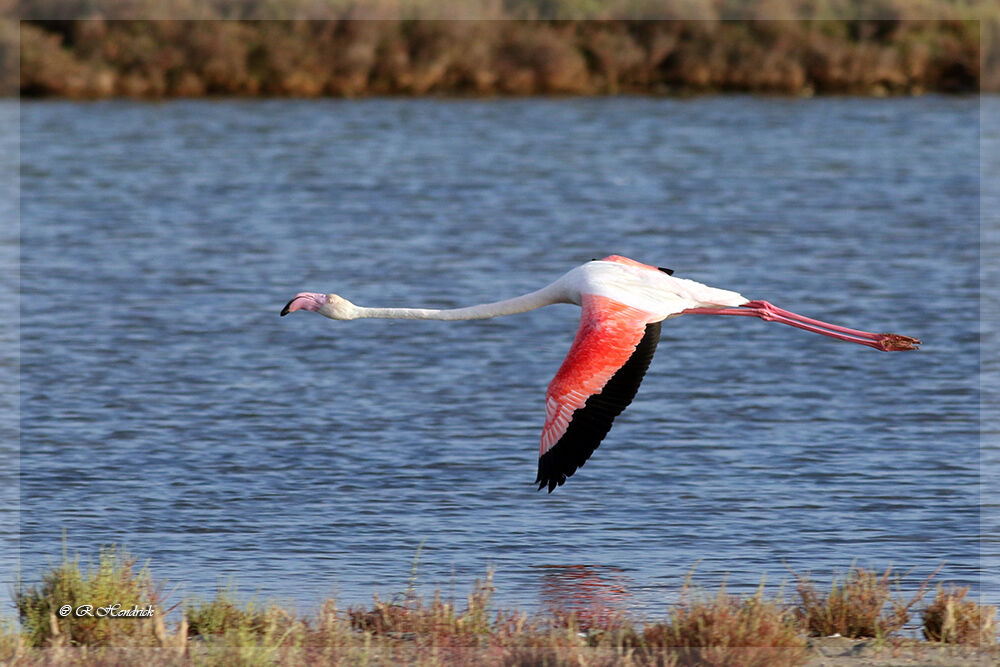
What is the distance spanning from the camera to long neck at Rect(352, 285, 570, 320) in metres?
9.81

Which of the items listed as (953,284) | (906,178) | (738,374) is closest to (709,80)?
(906,178)

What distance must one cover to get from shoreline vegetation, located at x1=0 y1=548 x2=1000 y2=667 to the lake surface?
3.84ft

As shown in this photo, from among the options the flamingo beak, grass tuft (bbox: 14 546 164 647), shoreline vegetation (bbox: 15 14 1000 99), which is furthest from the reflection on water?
shoreline vegetation (bbox: 15 14 1000 99)

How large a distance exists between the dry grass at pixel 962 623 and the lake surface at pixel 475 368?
1578mm

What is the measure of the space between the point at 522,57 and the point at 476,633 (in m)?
33.0

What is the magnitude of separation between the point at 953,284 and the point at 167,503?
41.2 feet

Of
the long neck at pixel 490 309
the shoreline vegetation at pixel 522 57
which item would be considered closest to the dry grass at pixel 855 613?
the long neck at pixel 490 309

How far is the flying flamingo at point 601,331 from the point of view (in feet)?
27.6

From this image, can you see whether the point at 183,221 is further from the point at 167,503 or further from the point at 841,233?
the point at 167,503

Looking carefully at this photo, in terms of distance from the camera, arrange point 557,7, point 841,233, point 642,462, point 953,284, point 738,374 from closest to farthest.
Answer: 1. point 642,462
2. point 738,374
3. point 953,284
4. point 841,233
5. point 557,7

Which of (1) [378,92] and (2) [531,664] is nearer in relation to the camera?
(2) [531,664]

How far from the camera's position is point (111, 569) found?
8.41 metres

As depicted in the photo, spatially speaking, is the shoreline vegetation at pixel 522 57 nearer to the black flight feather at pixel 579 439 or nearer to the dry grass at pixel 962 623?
the black flight feather at pixel 579 439

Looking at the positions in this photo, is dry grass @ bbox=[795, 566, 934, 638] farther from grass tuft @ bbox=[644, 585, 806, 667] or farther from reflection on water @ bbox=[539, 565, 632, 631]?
reflection on water @ bbox=[539, 565, 632, 631]
